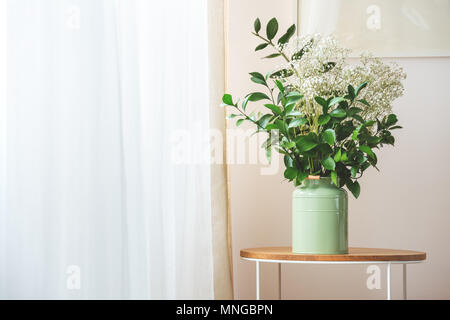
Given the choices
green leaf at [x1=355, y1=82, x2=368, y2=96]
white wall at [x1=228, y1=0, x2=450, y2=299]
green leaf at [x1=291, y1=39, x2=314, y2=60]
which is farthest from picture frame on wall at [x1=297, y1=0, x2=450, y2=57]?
green leaf at [x1=355, y1=82, x2=368, y2=96]

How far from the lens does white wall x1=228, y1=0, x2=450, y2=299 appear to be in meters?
1.90

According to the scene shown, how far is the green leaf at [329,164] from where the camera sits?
4.34 feet

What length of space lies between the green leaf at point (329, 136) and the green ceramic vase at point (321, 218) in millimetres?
127

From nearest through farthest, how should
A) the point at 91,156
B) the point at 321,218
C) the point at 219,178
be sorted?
the point at 91,156
the point at 321,218
the point at 219,178

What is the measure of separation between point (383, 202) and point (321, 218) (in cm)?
65

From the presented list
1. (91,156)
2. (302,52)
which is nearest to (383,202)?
(302,52)

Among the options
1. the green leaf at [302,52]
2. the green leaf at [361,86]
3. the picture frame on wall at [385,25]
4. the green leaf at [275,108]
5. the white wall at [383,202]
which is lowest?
the white wall at [383,202]

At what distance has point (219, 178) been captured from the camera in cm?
171

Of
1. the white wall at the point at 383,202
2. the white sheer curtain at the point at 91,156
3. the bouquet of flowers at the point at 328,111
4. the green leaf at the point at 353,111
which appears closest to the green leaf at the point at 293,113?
the bouquet of flowers at the point at 328,111

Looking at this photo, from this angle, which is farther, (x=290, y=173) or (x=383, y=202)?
(x=383, y=202)

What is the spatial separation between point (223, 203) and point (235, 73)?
20.2 inches

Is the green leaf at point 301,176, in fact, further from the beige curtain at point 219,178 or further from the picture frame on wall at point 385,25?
the picture frame on wall at point 385,25

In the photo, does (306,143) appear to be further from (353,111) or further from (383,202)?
(383,202)

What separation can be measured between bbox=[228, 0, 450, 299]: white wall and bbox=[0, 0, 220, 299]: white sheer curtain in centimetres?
45
